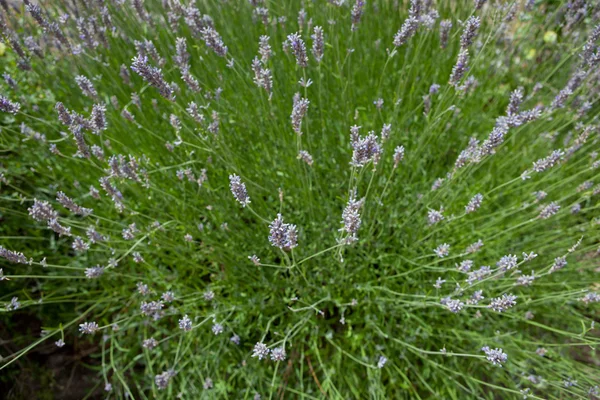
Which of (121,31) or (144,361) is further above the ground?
(121,31)

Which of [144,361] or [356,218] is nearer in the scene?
[356,218]

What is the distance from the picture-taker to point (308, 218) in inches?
98.4

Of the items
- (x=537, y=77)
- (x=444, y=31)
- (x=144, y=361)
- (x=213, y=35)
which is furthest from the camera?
(x=537, y=77)

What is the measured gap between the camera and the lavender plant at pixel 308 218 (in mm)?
2127

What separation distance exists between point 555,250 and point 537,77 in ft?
3.96

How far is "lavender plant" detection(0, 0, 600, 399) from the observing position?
2.13 m

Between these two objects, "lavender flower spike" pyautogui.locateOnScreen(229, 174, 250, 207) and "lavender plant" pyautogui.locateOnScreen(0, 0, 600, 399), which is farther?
"lavender plant" pyautogui.locateOnScreen(0, 0, 600, 399)

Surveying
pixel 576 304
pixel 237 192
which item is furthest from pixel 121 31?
pixel 576 304

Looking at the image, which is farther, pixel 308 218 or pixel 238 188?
pixel 308 218

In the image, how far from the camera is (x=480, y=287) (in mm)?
2205

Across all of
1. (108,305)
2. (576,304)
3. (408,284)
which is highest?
(576,304)

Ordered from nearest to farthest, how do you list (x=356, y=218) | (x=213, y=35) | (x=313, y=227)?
(x=356, y=218), (x=213, y=35), (x=313, y=227)

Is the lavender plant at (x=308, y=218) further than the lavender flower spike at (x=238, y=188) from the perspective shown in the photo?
Yes

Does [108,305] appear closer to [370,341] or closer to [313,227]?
[313,227]
